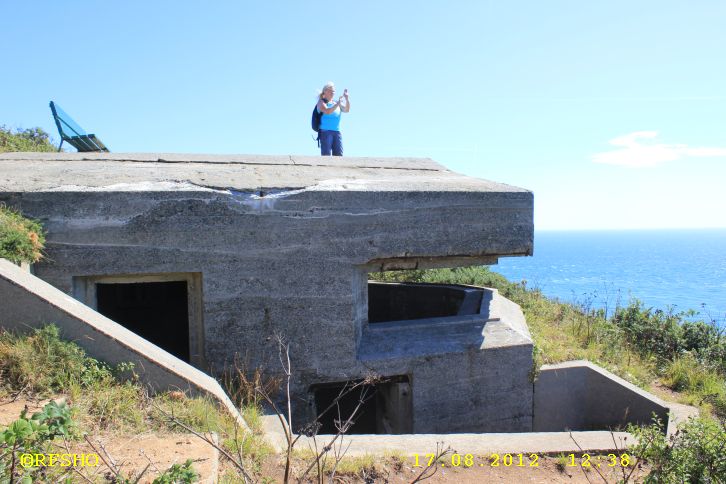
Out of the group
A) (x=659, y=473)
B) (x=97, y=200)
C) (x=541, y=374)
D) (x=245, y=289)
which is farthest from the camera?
(x=541, y=374)

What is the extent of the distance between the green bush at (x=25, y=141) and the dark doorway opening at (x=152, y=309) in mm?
3139

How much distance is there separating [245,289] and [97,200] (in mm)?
1304

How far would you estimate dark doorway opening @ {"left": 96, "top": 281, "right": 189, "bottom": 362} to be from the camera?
6.34 metres

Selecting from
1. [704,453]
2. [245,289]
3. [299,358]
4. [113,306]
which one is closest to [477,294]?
[299,358]

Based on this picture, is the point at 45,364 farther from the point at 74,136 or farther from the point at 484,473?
the point at 74,136


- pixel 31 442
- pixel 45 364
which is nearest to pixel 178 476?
pixel 31 442

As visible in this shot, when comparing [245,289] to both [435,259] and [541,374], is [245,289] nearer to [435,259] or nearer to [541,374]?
[435,259]

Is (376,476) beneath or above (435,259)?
beneath

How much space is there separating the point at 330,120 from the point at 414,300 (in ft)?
9.39

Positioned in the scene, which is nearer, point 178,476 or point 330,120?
point 178,476

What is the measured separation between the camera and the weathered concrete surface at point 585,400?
4785mm

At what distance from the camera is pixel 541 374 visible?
498cm

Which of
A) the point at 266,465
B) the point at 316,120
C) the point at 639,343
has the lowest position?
the point at 639,343

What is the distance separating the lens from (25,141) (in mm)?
8672
